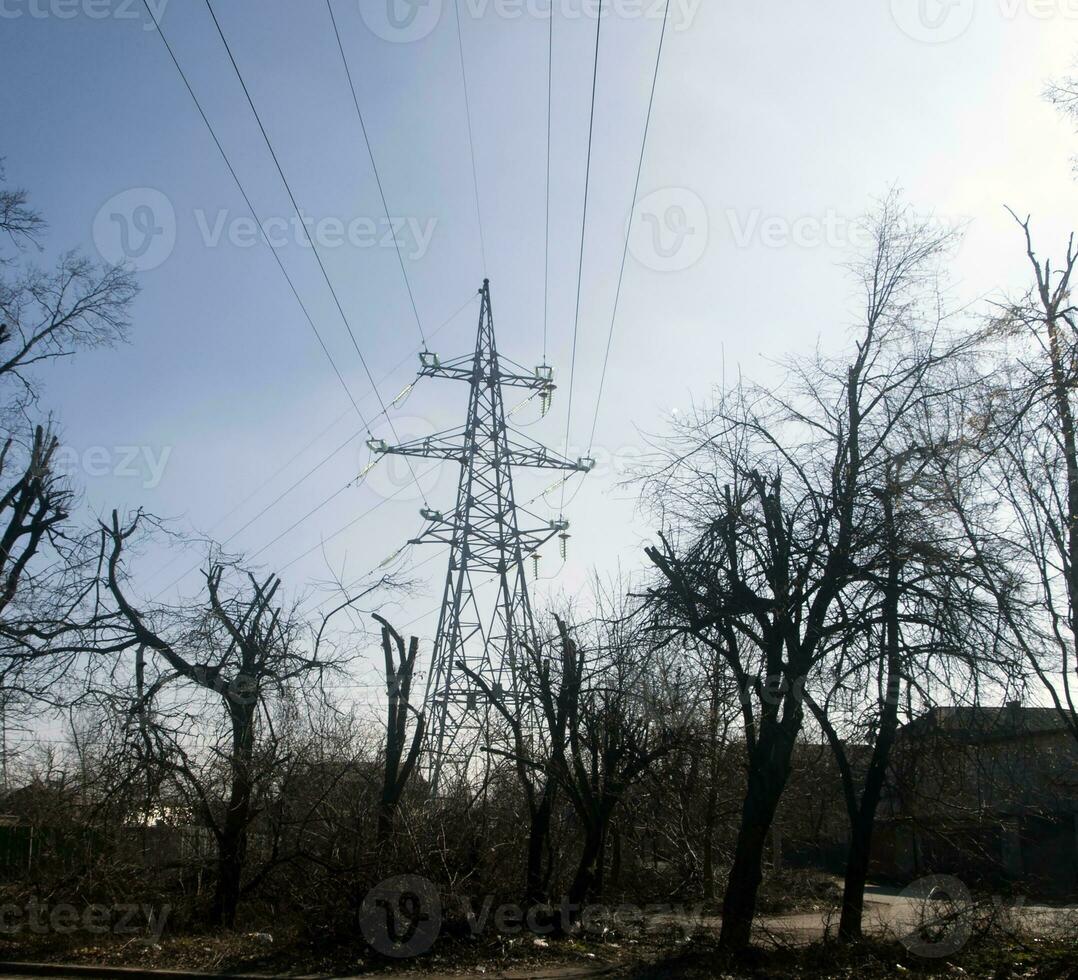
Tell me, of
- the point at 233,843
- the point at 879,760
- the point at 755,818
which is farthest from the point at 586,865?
the point at 233,843

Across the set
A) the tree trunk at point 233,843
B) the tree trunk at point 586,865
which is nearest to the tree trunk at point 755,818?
the tree trunk at point 586,865

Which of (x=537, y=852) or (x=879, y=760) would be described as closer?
(x=879, y=760)

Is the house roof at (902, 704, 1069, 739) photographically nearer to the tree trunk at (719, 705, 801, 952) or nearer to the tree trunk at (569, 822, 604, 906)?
the tree trunk at (719, 705, 801, 952)

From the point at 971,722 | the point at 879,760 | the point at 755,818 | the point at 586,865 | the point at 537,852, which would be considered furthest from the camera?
the point at 537,852

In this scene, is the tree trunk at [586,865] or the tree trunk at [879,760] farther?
the tree trunk at [586,865]

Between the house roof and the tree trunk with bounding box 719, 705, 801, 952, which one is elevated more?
the house roof

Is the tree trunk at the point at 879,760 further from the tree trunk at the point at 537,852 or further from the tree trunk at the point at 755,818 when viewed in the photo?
the tree trunk at the point at 537,852

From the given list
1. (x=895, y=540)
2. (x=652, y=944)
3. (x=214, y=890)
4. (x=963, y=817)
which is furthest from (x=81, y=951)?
(x=963, y=817)

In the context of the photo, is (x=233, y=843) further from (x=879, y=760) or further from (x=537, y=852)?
(x=879, y=760)

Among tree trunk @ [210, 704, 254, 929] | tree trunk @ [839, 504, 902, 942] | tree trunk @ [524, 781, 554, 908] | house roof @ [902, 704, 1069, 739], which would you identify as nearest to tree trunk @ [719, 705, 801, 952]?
tree trunk @ [839, 504, 902, 942]

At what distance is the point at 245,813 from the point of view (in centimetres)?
1493

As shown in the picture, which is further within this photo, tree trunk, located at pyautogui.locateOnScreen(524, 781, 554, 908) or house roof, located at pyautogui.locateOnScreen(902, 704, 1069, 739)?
tree trunk, located at pyautogui.locateOnScreen(524, 781, 554, 908)

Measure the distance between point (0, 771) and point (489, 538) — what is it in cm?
1239

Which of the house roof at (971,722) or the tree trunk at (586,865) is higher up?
the house roof at (971,722)
